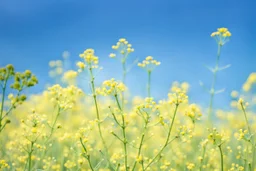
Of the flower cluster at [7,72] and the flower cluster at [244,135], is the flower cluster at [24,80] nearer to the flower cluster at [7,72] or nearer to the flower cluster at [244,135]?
the flower cluster at [7,72]

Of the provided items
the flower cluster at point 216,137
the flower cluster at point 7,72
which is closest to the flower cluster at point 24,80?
the flower cluster at point 7,72

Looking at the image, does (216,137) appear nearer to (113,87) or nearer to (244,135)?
(244,135)

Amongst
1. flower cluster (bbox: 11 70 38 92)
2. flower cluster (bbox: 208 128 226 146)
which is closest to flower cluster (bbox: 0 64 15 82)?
flower cluster (bbox: 11 70 38 92)

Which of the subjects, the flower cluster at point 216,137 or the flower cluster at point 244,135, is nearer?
the flower cluster at point 216,137

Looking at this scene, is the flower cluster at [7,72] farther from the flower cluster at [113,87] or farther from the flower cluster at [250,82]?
the flower cluster at [250,82]

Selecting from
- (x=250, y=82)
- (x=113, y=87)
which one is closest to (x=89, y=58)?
(x=113, y=87)

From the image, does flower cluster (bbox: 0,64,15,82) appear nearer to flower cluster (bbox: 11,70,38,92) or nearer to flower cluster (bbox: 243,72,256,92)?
flower cluster (bbox: 11,70,38,92)

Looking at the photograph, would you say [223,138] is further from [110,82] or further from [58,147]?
[58,147]

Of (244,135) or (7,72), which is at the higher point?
(7,72)

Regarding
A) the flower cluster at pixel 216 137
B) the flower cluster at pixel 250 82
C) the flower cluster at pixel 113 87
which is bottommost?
the flower cluster at pixel 216 137

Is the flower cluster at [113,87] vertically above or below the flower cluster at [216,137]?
above

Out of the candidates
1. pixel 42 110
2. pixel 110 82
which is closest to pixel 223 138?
pixel 110 82
